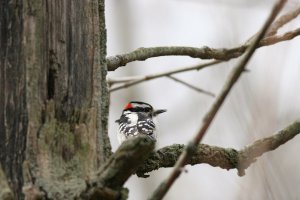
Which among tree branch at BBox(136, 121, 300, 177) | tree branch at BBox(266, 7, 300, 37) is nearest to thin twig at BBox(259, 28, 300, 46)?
tree branch at BBox(266, 7, 300, 37)

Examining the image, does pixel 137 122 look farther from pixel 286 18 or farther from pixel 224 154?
pixel 224 154

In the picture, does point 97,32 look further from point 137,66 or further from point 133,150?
point 137,66

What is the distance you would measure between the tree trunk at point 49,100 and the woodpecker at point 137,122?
278cm

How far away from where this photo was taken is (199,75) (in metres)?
4.54

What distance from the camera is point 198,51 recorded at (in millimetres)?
2705

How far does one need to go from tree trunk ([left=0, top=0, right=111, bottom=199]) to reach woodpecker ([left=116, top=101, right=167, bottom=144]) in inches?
110

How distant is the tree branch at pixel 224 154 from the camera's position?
7.23ft

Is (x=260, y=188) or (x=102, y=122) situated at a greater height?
(x=102, y=122)

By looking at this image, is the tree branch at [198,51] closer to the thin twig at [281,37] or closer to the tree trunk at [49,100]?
the thin twig at [281,37]

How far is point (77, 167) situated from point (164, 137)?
5312 mm

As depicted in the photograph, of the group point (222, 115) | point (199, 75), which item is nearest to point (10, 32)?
point (222, 115)

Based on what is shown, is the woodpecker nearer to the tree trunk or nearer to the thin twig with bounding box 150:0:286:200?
the tree trunk

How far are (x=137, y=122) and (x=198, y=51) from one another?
283 cm

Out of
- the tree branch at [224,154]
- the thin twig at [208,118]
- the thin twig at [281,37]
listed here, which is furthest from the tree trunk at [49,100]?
the thin twig at [281,37]
